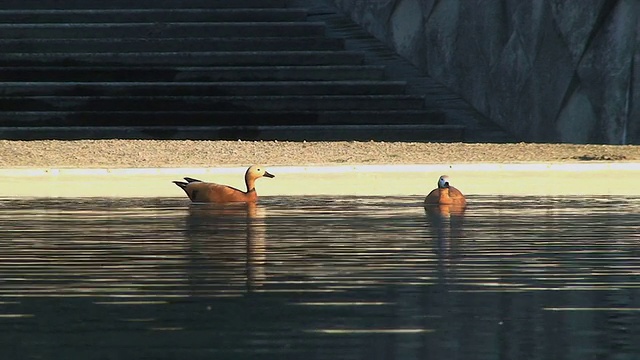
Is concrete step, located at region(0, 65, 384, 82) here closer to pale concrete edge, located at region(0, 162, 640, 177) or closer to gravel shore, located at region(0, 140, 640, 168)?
gravel shore, located at region(0, 140, 640, 168)

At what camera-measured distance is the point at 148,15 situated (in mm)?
39125

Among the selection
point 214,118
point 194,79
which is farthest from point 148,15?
point 214,118

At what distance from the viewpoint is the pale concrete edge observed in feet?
84.6

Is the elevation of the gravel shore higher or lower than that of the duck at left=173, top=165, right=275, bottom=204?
higher

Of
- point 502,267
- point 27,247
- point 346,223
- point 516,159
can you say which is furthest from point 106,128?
point 502,267

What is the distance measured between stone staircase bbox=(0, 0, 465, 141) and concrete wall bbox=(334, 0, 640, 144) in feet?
4.63

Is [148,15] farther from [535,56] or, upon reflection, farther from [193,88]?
[535,56]

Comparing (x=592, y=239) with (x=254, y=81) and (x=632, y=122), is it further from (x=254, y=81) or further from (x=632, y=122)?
(x=254, y=81)

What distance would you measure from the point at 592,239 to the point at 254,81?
22.4m

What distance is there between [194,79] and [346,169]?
1023 cm

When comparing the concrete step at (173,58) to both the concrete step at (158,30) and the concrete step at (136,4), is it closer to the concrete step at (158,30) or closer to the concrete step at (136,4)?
the concrete step at (158,30)

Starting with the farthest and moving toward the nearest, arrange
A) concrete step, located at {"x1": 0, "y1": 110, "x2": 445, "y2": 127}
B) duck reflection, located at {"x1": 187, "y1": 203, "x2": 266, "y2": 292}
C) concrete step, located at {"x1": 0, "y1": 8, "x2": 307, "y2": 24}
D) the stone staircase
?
1. concrete step, located at {"x1": 0, "y1": 8, "x2": 307, "y2": 24}
2. concrete step, located at {"x1": 0, "y1": 110, "x2": 445, "y2": 127}
3. the stone staircase
4. duck reflection, located at {"x1": 187, "y1": 203, "x2": 266, "y2": 292}

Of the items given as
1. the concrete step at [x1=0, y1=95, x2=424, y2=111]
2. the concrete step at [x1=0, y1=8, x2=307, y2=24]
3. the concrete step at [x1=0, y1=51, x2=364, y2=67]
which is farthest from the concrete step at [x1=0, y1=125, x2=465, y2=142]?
the concrete step at [x1=0, y1=8, x2=307, y2=24]

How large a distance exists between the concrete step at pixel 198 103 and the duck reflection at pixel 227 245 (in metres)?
15.3
